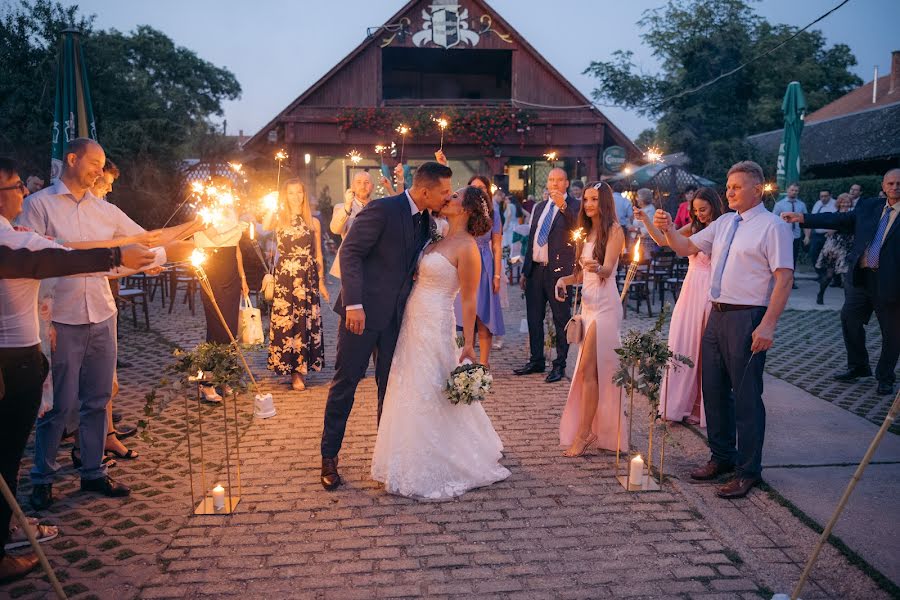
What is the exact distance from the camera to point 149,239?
135 inches

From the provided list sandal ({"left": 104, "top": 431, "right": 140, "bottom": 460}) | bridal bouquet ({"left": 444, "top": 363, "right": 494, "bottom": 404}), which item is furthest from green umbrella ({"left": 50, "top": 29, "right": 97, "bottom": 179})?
bridal bouquet ({"left": 444, "top": 363, "right": 494, "bottom": 404})

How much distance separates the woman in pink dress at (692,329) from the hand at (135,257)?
4.72 m

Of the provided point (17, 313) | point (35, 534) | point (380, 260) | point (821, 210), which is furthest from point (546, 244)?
point (821, 210)

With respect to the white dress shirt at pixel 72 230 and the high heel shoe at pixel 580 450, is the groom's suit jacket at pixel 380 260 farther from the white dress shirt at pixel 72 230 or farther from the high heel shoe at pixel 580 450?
the high heel shoe at pixel 580 450

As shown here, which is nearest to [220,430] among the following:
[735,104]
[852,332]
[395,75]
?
[852,332]

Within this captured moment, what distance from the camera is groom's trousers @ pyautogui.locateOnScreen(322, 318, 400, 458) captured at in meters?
4.77

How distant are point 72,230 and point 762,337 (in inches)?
187

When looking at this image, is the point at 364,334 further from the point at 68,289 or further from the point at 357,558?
the point at 68,289

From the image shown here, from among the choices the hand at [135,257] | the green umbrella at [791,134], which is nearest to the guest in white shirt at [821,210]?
the green umbrella at [791,134]

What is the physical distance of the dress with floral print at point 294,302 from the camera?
24.5ft

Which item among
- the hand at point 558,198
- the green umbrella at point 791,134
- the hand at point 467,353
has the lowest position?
the hand at point 467,353

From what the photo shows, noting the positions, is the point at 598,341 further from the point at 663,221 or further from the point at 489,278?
the point at 489,278

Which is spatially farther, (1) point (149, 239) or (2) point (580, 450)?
(2) point (580, 450)

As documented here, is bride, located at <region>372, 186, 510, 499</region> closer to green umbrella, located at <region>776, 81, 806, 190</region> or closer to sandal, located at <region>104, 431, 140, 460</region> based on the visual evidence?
sandal, located at <region>104, 431, 140, 460</region>
